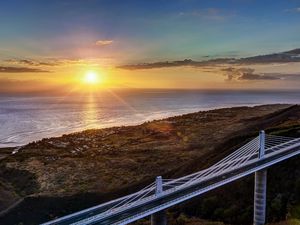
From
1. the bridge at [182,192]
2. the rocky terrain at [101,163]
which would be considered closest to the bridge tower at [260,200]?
the bridge at [182,192]

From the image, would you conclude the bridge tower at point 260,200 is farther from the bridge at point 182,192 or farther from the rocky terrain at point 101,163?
the rocky terrain at point 101,163

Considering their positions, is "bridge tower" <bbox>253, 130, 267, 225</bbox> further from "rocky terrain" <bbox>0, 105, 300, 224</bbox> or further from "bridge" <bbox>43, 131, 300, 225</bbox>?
"rocky terrain" <bbox>0, 105, 300, 224</bbox>

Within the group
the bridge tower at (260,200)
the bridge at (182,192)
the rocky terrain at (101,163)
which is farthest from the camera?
the rocky terrain at (101,163)

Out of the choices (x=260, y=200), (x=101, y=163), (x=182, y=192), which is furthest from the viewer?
(x=101, y=163)

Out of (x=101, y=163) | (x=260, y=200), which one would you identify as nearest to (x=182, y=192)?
(x=260, y=200)

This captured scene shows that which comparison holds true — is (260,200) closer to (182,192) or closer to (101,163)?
(182,192)

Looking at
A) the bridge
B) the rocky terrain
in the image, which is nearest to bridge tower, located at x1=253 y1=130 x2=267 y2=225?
the bridge
